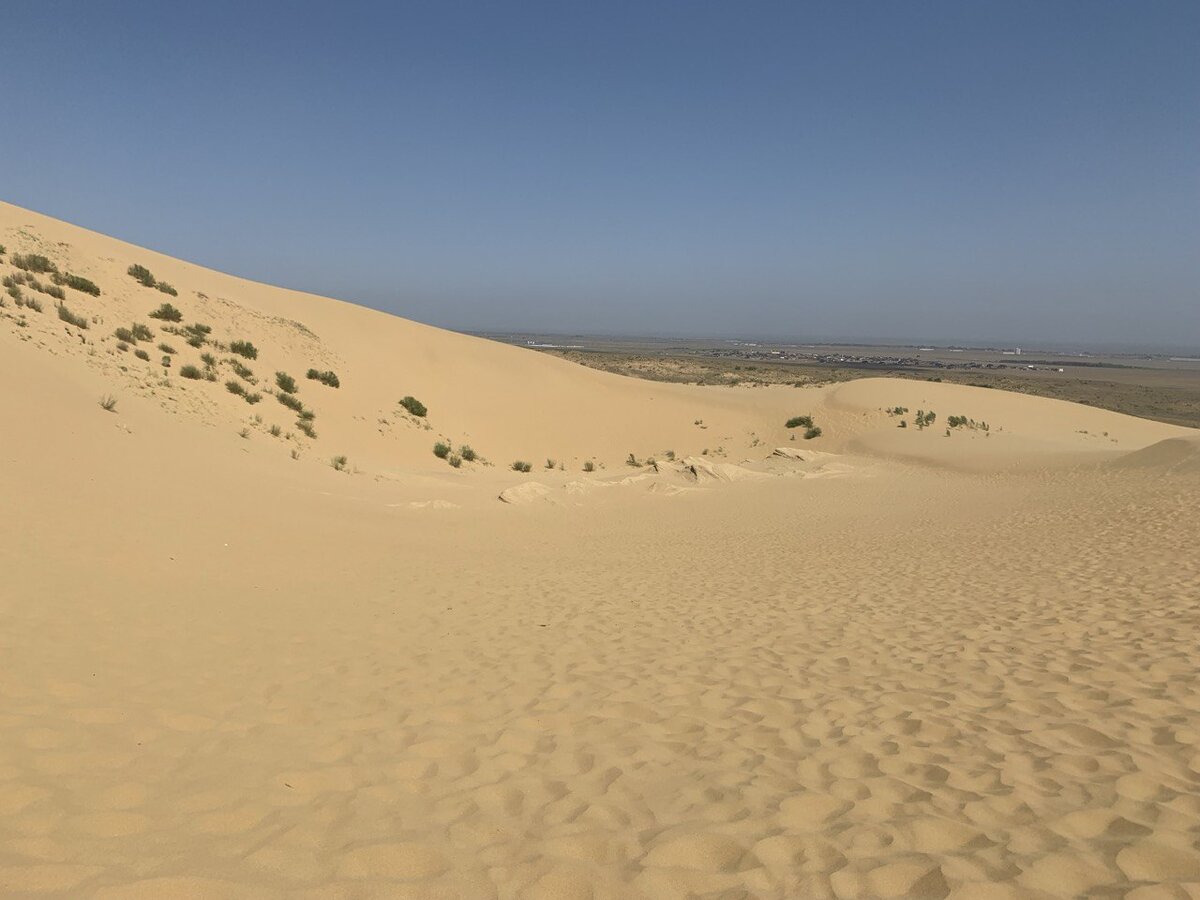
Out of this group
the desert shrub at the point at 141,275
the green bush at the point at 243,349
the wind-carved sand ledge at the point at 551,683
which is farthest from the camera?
the desert shrub at the point at 141,275

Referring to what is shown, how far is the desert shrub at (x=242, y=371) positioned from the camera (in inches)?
828

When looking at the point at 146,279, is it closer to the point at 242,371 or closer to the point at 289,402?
the point at 242,371

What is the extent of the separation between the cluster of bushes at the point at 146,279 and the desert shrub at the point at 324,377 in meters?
5.47

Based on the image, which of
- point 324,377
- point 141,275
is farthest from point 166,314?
point 324,377

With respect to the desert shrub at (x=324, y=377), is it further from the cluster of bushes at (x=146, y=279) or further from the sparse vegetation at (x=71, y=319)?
the sparse vegetation at (x=71, y=319)

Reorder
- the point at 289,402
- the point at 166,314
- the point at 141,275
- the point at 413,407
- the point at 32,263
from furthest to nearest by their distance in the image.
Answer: the point at 413,407 < the point at 141,275 < the point at 166,314 < the point at 289,402 < the point at 32,263

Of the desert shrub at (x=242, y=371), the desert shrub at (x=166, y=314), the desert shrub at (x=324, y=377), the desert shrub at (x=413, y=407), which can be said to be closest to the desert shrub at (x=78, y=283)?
the desert shrub at (x=166, y=314)

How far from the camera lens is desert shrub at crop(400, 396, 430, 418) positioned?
26828 millimetres

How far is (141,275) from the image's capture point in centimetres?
2380

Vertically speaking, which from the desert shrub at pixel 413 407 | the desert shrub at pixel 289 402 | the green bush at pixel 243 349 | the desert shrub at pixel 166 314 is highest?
the desert shrub at pixel 166 314

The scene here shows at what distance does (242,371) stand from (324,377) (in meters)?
4.01

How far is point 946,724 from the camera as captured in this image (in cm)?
461

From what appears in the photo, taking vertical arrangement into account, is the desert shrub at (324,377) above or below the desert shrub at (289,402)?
above

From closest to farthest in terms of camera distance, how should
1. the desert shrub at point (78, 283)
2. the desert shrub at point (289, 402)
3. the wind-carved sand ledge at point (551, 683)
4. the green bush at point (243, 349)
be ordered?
the wind-carved sand ledge at point (551, 683)
the desert shrub at point (78, 283)
the desert shrub at point (289, 402)
the green bush at point (243, 349)
